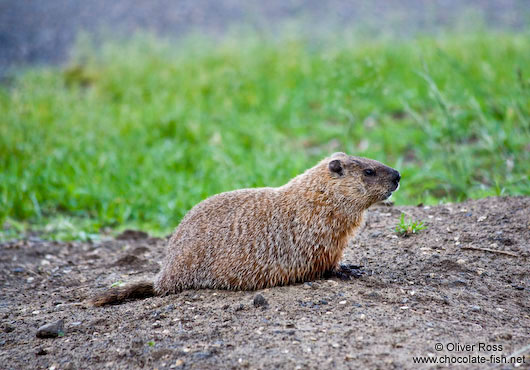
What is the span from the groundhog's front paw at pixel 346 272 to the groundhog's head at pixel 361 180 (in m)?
0.44

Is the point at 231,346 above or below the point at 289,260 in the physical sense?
below

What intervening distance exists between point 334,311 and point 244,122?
4.81m

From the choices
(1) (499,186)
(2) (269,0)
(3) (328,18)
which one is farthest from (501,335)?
(2) (269,0)

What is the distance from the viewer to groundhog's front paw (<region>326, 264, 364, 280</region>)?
3889mm

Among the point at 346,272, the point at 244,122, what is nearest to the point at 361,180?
the point at 346,272

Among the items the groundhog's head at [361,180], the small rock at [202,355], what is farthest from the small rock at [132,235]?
the small rock at [202,355]

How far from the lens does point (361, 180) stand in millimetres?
4062

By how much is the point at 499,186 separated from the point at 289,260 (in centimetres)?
260

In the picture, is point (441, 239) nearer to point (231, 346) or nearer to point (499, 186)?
point (499, 186)

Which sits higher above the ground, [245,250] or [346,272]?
[245,250]

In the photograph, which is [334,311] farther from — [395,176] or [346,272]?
[395,176]

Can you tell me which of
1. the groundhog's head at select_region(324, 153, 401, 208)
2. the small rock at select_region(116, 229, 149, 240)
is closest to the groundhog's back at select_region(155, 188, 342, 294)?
the groundhog's head at select_region(324, 153, 401, 208)

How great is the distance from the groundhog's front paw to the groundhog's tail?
125cm

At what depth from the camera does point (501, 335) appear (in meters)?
2.96
